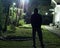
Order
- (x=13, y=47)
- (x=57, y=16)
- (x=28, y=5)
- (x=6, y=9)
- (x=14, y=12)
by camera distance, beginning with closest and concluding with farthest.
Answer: (x=13, y=47) < (x=6, y=9) < (x=14, y=12) < (x=57, y=16) < (x=28, y=5)

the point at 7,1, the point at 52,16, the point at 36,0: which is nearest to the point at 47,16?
the point at 52,16

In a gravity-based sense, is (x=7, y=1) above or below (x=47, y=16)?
above

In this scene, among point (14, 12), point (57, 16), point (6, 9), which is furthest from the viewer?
point (57, 16)

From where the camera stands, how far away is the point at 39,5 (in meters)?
49.6

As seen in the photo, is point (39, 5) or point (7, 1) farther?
point (39, 5)

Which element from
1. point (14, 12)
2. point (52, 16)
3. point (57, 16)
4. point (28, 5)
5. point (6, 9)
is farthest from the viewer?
point (28, 5)

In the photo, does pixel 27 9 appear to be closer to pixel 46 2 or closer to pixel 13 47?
pixel 46 2

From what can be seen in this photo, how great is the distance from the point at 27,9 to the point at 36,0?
2.73 meters

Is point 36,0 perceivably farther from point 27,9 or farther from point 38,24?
point 38,24

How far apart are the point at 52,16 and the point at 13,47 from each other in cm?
3517

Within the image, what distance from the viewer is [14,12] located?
3253cm

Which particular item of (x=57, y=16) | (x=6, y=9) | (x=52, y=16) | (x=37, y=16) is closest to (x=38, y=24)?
(x=37, y=16)

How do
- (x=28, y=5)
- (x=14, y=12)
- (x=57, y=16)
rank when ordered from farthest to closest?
(x=28, y=5) < (x=57, y=16) < (x=14, y=12)

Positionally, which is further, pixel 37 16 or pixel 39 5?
pixel 39 5
